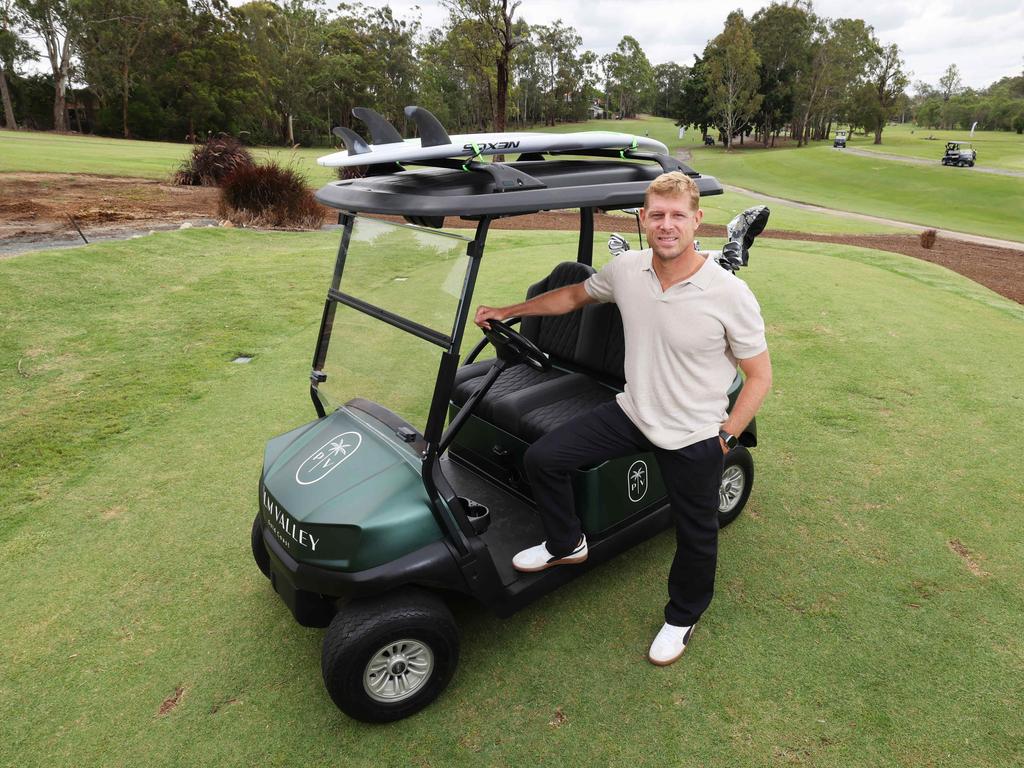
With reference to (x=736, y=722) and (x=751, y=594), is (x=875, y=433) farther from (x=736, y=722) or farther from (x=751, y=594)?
(x=736, y=722)

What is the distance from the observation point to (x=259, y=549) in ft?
8.75

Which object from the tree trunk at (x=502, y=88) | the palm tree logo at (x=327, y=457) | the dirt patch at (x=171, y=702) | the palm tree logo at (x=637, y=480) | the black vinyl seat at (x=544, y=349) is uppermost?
the tree trunk at (x=502, y=88)

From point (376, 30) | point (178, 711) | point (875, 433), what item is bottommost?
point (178, 711)

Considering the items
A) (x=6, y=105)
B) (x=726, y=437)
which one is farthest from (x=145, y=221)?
(x=6, y=105)

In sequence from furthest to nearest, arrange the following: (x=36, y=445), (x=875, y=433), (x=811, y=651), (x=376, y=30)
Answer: (x=376, y=30) → (x=875, y=433) → (x=36, y=445) → (x=811, y=651)

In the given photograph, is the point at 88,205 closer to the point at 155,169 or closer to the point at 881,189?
the point at 155,169

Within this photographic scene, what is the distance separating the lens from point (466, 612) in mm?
2656

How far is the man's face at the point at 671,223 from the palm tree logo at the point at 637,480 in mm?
962

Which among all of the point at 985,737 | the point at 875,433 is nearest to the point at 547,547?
the point at 985,737

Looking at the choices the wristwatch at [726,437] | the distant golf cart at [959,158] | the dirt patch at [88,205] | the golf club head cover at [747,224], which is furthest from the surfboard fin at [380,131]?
the distant golf cart at [959,158]

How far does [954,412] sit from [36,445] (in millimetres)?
5886

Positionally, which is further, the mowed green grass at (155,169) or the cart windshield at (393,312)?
the mowed green grass at (155,169)

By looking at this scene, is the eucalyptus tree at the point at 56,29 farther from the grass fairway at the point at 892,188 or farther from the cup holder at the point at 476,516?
the cup holder at the point at 476,516

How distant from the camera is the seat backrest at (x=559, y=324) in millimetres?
3236
